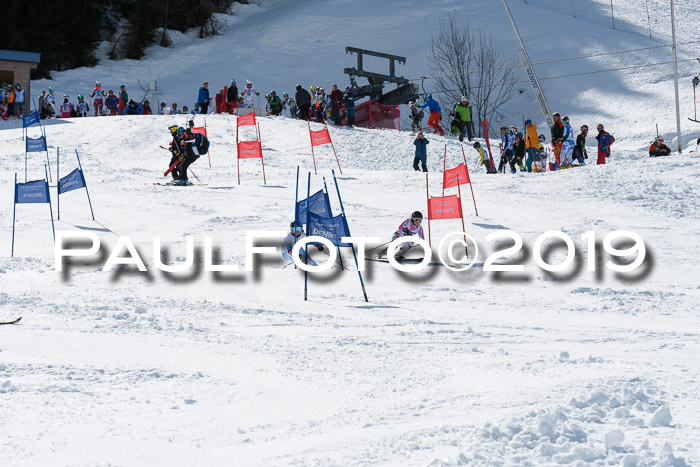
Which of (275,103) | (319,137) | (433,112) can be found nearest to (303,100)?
(275,103)

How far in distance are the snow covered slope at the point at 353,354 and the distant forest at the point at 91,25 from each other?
30.7 meters

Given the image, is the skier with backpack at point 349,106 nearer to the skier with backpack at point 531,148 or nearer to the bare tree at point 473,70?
the skier with backpack at point 531,148

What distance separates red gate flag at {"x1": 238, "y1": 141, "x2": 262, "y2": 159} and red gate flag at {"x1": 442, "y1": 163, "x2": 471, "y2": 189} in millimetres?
6130

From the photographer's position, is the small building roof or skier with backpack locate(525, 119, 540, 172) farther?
the small building roof

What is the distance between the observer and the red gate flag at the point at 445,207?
43.9 feet

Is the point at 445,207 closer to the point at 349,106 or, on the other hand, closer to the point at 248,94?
the point at 349,106

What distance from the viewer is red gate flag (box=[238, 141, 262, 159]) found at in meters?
19.6

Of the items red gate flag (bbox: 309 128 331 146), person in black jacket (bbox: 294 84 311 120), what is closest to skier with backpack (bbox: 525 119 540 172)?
red gate flag (bbox: 309 128 331 146)

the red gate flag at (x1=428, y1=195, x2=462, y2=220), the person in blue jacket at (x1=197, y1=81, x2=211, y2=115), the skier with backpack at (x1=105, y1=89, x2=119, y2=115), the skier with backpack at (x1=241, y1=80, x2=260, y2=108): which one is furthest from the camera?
the skier with backpack at (x1=105, y1=89, x2=119, y2=115)

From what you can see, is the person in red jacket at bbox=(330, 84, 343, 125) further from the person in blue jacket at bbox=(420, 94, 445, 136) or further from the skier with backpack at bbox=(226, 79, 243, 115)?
the skier with backpack at bbox=(226, 79, 243, 115)

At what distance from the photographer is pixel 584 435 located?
17.0 ft

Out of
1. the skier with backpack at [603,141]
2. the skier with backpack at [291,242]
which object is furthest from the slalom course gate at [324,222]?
the skier with backpack at [603,141]

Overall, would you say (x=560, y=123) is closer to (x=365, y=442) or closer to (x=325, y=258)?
(x=325, y=258)

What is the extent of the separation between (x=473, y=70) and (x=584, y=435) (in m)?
40.3
